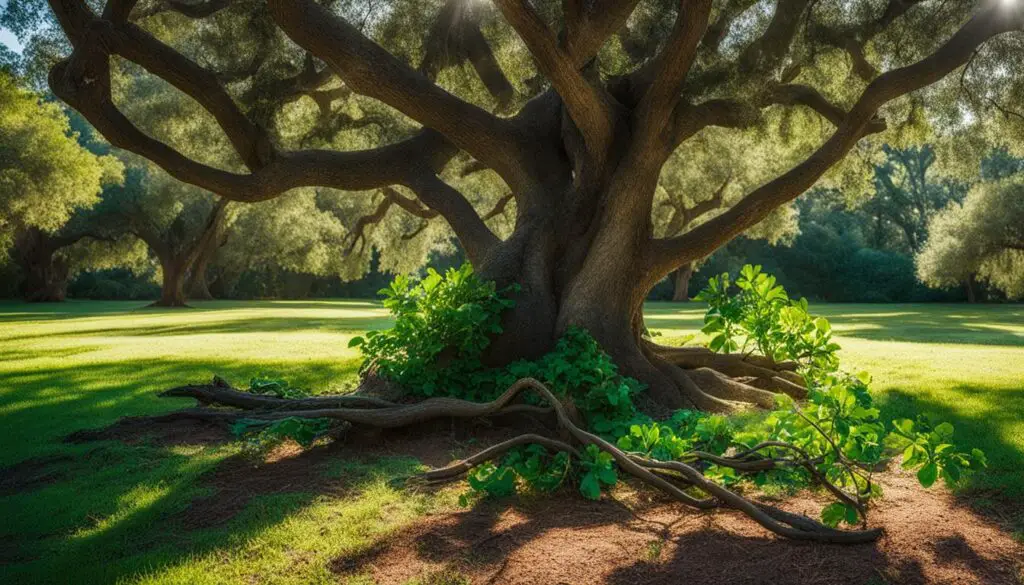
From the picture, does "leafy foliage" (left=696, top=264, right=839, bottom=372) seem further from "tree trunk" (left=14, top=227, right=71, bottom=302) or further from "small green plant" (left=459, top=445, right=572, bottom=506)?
"tree trunk" (left=14, top=227, right=71, bottom=302)

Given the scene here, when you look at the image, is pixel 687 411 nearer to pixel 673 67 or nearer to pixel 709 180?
pixel 673 67

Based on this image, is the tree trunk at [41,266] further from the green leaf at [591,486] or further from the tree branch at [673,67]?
the green leaf at [591,486]

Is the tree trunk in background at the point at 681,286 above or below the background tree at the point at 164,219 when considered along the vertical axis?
below

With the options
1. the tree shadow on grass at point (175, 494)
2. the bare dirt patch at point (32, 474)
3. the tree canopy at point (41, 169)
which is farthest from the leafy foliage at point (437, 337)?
the tree canopy at point (41, 169)

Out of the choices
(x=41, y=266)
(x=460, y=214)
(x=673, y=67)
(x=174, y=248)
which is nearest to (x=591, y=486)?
(x=673, y=67)

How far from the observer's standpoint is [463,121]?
23.6 ft

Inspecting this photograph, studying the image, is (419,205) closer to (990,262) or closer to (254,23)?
(254,23)

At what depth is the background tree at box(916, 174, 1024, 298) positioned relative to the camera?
115 ft

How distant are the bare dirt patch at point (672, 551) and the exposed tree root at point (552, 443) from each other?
10cm

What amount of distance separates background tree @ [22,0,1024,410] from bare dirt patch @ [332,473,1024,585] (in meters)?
2.85

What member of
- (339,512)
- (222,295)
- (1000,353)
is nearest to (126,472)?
(339,512)

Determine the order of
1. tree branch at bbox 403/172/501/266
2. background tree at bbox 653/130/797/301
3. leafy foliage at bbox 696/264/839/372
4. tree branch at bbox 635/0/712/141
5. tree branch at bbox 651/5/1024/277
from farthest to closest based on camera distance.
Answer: background tree at bbox 653/130/797/301, tree branch at bbox 403/172/501/266, tree branch at bbox 651/5/1024/277, tree branch at bbox 635/0/712/141, leafy foliage at bbox 696/264/839/372

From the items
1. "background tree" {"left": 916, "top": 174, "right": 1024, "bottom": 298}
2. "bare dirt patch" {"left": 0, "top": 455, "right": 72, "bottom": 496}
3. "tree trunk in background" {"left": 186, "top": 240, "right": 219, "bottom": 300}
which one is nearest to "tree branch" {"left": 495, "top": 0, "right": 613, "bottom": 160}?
"bare dirt patch" {"left": 0, "top": 455, "right": 72, "bottom": 496}

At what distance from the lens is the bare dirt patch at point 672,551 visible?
2777mm
